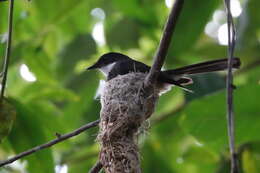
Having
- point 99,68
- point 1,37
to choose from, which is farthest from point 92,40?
point 1,37

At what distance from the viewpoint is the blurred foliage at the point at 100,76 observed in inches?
120

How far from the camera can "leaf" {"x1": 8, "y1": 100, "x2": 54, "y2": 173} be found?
9.66ft

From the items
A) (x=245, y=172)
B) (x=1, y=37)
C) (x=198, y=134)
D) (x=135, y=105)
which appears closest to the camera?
(x=135, y=105)

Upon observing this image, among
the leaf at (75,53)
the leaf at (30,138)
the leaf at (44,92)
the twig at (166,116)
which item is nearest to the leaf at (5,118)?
the leaf at (30,138)

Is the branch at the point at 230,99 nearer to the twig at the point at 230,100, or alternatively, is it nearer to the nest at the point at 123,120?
the twig at the point at 230,100

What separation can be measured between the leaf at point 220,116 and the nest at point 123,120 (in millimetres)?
244

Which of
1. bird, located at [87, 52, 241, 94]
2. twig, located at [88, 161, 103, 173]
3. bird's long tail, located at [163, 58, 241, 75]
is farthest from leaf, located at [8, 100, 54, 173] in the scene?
bird's long tail, located at [163, 58, 241, 75]

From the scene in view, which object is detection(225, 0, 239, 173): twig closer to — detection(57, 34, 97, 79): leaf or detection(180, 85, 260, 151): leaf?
detection(180, 85, 260, 151): leaf

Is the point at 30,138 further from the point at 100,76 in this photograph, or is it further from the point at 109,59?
the point at 100,76

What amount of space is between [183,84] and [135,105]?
65 centimetres

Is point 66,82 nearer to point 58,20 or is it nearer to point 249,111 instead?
point 58,20

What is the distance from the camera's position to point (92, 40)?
4441mm

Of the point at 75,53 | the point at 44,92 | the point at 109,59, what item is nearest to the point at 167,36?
the point at 44,92

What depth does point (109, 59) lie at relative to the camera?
4.32 metres
